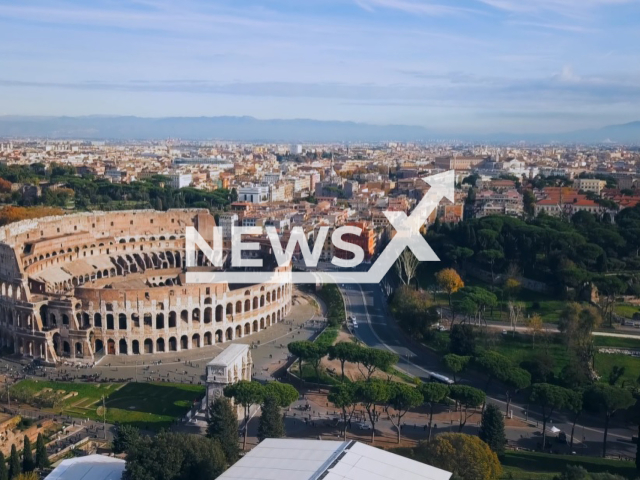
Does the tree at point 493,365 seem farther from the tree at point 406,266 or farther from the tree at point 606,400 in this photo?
the tree at point 406,266

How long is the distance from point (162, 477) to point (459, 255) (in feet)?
149

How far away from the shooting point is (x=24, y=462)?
29.9 metres

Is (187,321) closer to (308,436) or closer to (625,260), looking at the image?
(308,436)

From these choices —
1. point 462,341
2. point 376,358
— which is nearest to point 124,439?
point 376,358

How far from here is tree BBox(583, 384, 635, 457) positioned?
33.8m

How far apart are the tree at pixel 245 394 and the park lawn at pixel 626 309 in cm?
3222

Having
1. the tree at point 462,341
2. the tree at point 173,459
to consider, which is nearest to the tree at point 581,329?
the tree at point 462,341

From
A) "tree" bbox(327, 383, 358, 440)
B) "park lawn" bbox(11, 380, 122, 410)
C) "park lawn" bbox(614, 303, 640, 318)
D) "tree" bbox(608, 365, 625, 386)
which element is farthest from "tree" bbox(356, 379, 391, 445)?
"park lawn" bbox(614, 303, 640, 318)

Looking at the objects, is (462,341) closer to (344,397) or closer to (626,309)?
(344,397)

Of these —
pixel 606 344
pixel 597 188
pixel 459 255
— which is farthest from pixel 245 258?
pixel 597 188

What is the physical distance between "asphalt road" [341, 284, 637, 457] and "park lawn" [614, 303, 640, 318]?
16573 mm

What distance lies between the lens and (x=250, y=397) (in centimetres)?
3431

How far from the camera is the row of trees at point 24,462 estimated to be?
2840cm

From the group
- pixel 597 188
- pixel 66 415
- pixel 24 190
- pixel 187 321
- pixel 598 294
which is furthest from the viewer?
pixel 597 188
